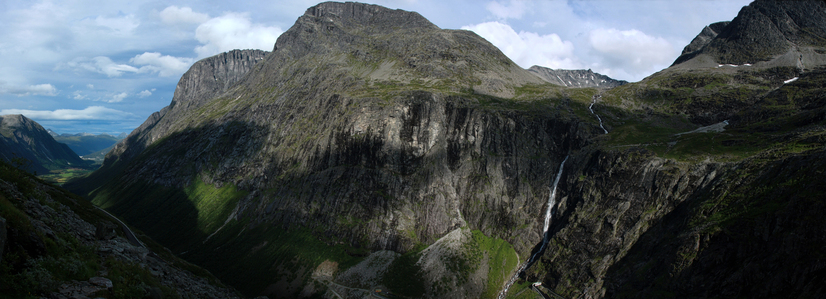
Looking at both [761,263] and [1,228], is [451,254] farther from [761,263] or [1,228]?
[1,228]

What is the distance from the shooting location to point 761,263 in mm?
62594

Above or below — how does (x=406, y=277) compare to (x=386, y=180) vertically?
below

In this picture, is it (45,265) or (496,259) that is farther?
(496,259)

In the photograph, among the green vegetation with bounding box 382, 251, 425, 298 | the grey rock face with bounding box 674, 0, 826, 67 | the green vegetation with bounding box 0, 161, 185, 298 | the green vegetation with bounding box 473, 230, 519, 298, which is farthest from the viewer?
the grey rock face with bounding box 674, 0, 826, 67

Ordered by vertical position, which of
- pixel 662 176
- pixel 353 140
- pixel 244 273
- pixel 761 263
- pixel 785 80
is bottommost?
pixel 244 273

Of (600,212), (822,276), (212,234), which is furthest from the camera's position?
(212,234)

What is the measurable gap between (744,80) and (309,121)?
20068cm

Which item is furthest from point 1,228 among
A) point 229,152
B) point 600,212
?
point 229,152

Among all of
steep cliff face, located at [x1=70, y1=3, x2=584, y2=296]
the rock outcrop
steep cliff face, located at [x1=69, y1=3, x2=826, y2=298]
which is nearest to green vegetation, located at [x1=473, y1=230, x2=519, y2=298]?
steep cliff face, located at [x1=69, y1=3, x2=826, y2=298]

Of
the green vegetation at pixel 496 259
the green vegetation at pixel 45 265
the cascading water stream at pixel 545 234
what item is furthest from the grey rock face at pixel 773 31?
the green vegetation at pixel 45 265

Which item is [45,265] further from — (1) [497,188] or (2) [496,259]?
(1) [497,188]

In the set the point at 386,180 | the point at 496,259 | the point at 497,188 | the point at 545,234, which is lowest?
the point at 496,259

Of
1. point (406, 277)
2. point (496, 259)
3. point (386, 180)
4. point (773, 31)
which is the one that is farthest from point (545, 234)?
point (773, 31)

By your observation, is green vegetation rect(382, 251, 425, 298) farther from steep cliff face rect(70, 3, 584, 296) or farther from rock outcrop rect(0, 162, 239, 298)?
rock outcrop rect(0, 162, 239, 298)
